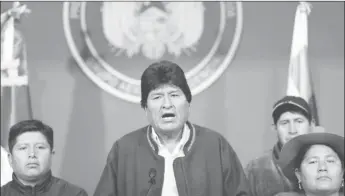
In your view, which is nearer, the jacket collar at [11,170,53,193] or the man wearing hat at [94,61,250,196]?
the man wearing hat at [94,61,250,196]

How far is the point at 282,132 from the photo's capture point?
3115 millimetres

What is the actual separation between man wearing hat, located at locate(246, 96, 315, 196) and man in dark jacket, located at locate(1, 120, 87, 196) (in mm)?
1133

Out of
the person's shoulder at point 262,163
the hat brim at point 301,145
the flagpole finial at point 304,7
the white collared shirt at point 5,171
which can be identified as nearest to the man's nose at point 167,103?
the hat brim at point 301,145

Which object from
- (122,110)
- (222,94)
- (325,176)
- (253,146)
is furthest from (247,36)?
(325,176)

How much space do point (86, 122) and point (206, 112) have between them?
94cm

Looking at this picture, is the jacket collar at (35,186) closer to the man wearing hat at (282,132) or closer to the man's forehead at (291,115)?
the man wearing hat at (282,132)

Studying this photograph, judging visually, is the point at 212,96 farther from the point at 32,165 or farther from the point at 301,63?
the point at 32,165

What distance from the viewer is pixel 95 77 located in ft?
13.2

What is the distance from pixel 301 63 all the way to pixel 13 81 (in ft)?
6.92

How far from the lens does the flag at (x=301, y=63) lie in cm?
384

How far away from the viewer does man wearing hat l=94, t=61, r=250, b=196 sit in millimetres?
2262

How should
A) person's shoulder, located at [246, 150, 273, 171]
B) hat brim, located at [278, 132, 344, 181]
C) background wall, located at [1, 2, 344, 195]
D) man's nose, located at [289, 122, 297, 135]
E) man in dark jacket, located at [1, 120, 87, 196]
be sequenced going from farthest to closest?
background wall, located at [1, 2, 344, 195]
person's shoulder, located at [246, 150, 273, 171]
man's nose, located at [289, 122, 297, 135]
man in dark jacket, located at [1, 120, 87, 196]
hat brim, located at [278, 132, 344, 181]

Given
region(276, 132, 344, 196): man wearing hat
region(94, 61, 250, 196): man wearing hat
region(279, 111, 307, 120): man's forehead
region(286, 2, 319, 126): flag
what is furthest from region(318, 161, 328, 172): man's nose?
region(286, 2, 319, 126): flag

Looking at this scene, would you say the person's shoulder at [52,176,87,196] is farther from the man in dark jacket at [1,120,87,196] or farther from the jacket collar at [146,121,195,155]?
the jacket collar at [146,121,195,155]
